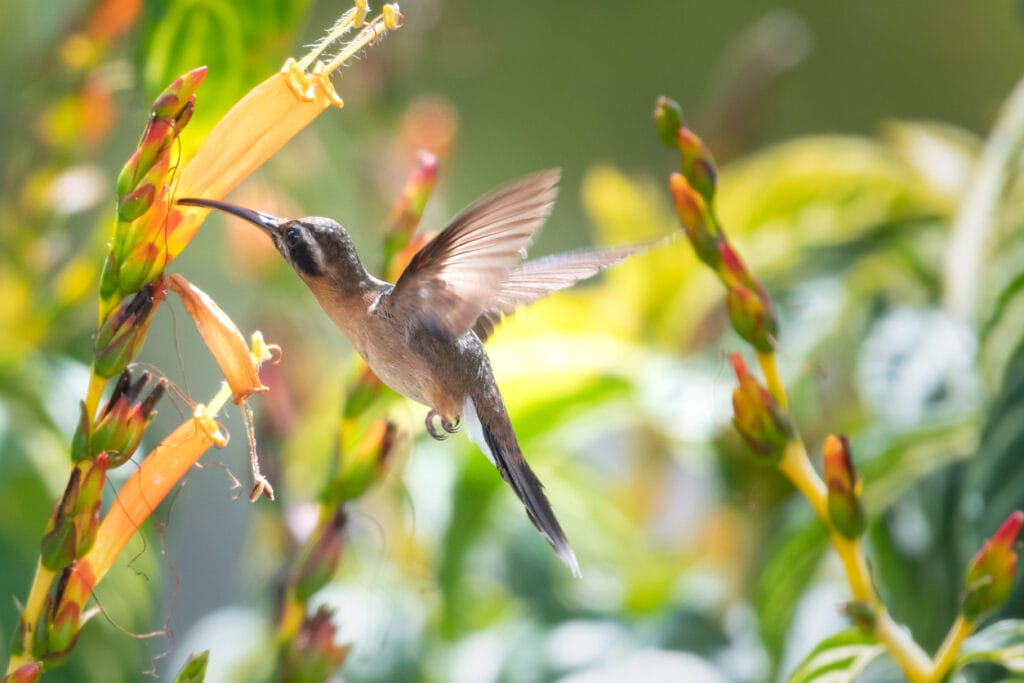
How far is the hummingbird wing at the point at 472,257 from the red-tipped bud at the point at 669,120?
0.05 m

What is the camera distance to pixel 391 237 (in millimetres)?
458

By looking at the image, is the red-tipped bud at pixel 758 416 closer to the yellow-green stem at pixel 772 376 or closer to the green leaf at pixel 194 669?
the yellow-green stem at pixel 772 376

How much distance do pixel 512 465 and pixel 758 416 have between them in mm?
109

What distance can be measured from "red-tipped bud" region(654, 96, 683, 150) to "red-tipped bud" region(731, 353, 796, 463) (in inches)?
3.6

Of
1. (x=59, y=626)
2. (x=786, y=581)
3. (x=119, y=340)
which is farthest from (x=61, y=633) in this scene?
(x=786, y=581)

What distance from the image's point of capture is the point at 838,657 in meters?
0.45

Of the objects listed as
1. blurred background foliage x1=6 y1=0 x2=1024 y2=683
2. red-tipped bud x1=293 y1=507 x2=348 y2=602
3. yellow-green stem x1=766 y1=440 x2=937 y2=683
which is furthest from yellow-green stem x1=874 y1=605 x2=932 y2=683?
red-tipped bud x1=293 y1=507 x2=348 y2=602

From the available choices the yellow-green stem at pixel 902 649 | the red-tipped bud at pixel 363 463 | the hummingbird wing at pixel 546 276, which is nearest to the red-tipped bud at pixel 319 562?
the red-tipped bud at pixel 363 463

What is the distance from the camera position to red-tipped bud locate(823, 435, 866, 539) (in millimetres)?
418

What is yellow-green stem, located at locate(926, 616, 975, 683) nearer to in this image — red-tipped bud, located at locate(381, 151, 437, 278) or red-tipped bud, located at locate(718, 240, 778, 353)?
red-tipped bud, located at locate(718, 240, 778, 353)

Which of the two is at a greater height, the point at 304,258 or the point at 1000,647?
the point at 304,258

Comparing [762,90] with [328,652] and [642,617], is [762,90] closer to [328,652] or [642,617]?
[642,617]

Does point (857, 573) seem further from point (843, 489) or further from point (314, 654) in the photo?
point (314, 654)

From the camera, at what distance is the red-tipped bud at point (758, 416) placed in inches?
16.6
